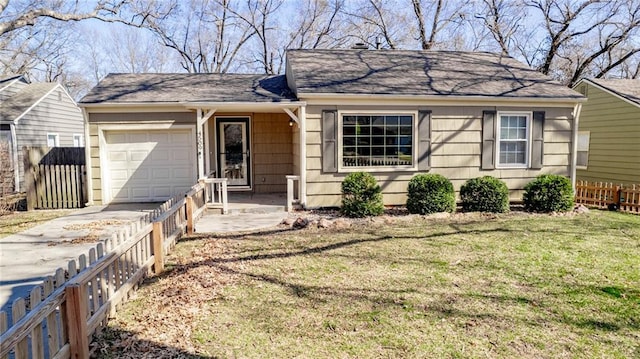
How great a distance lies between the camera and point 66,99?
722 inches

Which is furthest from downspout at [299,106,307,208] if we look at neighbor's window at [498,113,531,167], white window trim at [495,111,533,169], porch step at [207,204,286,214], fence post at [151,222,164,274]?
neighbor's window at [498,113,531,167]

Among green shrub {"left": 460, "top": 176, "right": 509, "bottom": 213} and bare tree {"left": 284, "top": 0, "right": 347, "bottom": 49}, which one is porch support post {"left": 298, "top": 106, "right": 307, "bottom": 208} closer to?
green shrub {"left": 460, "top": 176, "right": 509, "bottom": 213}

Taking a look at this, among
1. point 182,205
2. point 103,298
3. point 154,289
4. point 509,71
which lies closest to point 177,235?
point 182,205

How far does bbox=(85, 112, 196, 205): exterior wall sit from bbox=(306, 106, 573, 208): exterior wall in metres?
3.46

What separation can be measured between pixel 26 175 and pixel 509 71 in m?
13.0

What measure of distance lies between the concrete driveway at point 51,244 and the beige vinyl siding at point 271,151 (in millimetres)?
2994

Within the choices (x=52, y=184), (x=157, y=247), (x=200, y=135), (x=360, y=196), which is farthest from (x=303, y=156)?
(x=52, y=184)

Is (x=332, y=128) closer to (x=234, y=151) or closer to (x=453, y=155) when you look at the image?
(x=453, y=155)

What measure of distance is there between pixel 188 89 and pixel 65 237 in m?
5.06

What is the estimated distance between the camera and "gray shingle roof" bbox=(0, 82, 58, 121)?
1449 cm

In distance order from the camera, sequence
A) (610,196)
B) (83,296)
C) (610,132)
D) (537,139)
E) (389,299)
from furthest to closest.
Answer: (610,132) < (610,196) < (537,139) < (389,299) < (83,296)

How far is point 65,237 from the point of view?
24.0ft

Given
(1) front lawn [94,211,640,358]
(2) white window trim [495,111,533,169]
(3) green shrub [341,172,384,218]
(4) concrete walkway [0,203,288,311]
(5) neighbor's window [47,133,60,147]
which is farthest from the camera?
(5) neighbor's window [47,133,60,147]

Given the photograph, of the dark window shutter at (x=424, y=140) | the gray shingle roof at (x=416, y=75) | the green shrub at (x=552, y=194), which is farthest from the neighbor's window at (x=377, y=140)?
the green shrub at (x=552, y=194)
